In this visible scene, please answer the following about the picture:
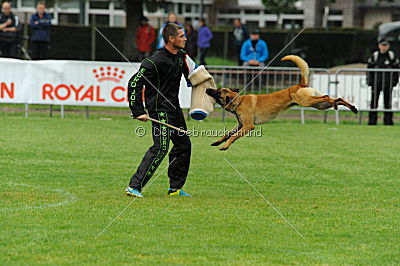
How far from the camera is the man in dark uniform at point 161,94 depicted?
9312 millimetres

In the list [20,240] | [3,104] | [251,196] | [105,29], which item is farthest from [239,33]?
[20,240]

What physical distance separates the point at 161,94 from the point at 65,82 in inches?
417

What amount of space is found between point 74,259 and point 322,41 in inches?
1342

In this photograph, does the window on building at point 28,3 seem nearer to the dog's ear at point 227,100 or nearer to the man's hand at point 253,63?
the man's hand at point 253,63

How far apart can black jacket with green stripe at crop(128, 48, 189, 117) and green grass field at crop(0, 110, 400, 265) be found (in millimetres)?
1062

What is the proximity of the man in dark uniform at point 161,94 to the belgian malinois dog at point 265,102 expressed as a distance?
1.44 ft

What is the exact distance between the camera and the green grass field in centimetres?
704

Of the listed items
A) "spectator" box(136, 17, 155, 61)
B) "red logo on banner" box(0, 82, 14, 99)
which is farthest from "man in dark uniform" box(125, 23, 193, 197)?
"spectator" box(136, 17, 155, 61)

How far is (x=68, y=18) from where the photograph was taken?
139 ft

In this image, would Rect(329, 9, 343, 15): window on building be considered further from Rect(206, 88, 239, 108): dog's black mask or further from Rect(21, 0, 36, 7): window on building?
Rect(206, 88, 239, 108): dog's black mask

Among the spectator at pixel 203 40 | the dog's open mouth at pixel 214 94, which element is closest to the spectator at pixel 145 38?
the spectator at pixel 203 40

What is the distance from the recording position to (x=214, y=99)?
9.51 metres

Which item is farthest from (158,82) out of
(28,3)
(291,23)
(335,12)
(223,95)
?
(335,12)

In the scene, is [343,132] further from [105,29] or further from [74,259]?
[105,29]
